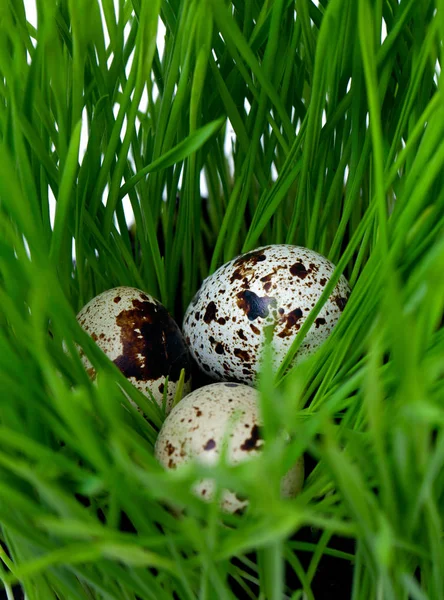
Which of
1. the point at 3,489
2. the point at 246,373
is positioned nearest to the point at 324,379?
the point at 246,373

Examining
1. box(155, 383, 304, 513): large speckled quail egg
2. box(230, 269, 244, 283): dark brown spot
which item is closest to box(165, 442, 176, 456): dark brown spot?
box(155, 383, 304, 513): large speckled quail egg

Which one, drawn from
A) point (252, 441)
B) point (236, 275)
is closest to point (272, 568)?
point (252, 441)

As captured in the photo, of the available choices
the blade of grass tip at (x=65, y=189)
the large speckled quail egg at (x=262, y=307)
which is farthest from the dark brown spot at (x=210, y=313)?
the blade of grass tip at (x=65, y=189)

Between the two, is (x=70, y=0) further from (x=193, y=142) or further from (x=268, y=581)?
(x=268, y=581)

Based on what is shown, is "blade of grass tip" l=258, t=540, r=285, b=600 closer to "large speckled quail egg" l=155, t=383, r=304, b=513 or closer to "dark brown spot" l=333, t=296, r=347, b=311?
"large speckled quail egg" l=155, t=383, r=304, b=513

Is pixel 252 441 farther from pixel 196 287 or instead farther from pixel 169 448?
pixel 196 287
